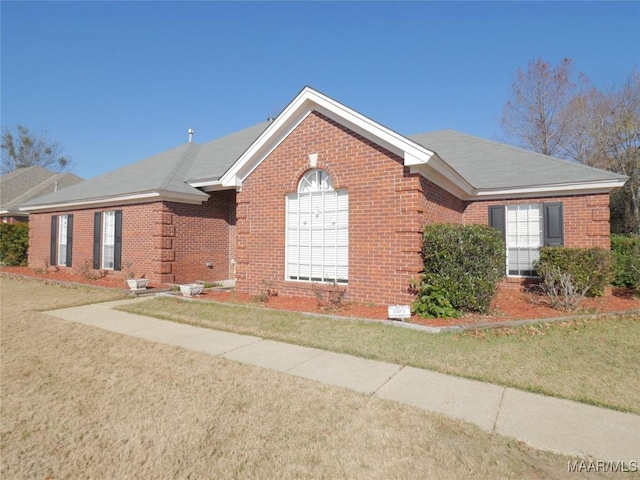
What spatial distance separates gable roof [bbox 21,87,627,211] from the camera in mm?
8734

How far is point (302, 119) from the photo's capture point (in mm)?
9758

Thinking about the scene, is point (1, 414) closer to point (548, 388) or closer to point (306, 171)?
point (548, 388)

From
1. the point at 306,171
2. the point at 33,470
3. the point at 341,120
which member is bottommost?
the point at 33,470

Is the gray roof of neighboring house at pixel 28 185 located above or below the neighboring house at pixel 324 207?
above

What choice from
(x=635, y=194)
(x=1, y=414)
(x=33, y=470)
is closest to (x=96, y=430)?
(x=33, y=470)

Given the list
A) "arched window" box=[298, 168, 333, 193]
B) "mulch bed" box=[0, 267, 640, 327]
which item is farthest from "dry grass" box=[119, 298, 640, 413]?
"arched window" box=[298, 168, 333, 193]

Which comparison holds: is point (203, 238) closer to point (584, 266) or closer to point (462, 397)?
point (462, 397)

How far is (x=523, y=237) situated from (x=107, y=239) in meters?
15.5

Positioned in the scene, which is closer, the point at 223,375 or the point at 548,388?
→ the point at 548,388

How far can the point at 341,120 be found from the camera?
9.02m

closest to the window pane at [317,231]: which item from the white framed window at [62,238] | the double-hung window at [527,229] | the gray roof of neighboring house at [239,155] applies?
→ the gray roof of neighboring house at [239,155]

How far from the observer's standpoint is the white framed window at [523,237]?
11.4 metres

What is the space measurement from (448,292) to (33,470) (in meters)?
6.96

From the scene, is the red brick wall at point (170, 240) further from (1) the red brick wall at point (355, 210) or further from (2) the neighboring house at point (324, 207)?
(1) the red brick wall at point (355, 210)
